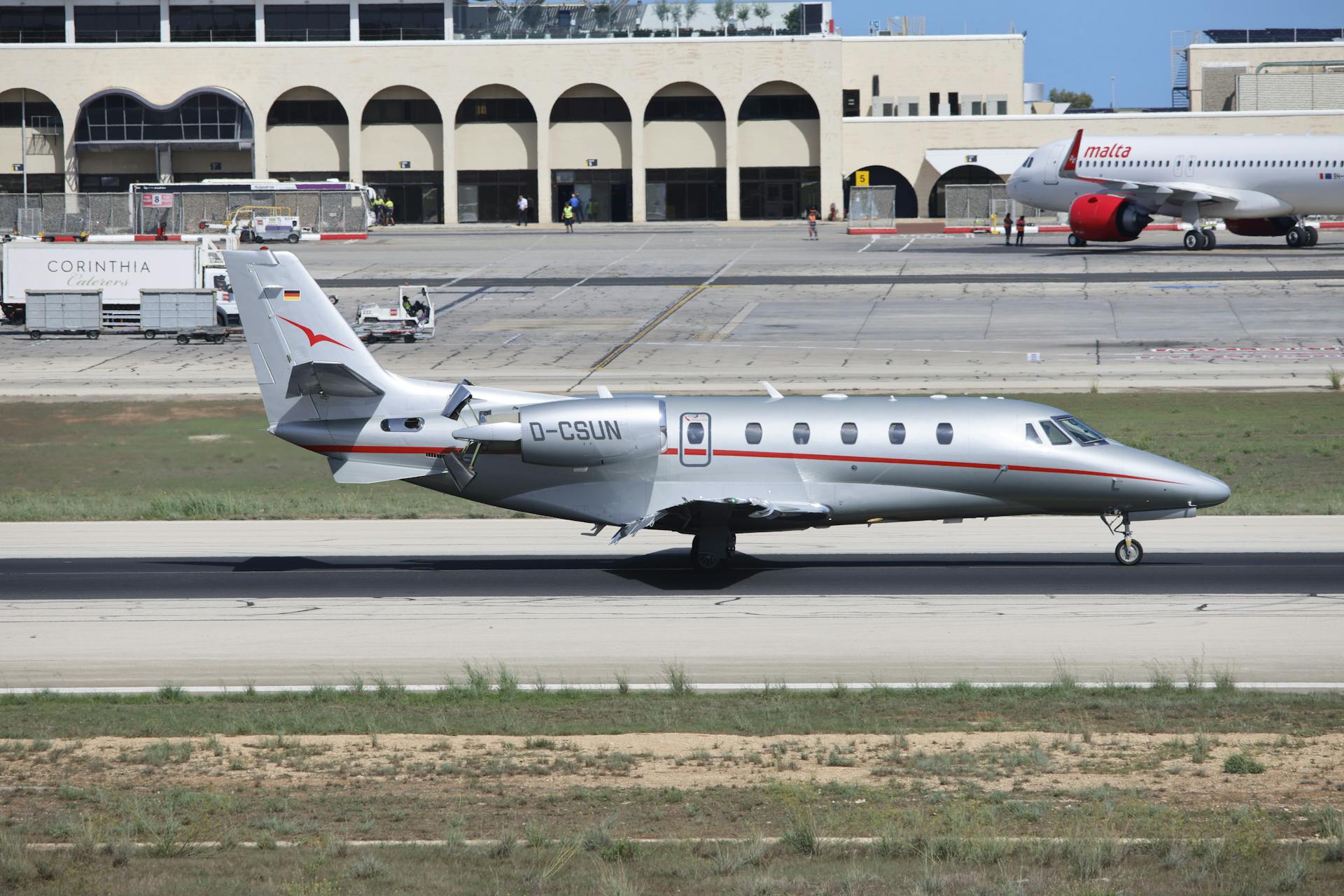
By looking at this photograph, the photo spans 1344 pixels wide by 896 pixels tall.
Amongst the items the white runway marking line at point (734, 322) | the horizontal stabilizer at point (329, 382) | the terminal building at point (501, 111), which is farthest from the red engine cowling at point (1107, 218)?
the horizontal stabilizer at point (329, 382)

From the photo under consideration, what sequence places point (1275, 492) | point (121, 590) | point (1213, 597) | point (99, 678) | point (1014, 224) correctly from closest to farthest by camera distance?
point (99, 678) → point (1213, 597) → point (121, 590) → point (1275, 492) → point (1014, 224)

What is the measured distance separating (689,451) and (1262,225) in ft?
231

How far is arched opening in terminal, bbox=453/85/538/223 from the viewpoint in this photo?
385ft

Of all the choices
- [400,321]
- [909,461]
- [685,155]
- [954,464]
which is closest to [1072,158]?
[400,321]

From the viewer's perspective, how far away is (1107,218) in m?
82.5

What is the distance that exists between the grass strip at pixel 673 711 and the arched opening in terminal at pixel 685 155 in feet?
331

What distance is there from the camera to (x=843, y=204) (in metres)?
118

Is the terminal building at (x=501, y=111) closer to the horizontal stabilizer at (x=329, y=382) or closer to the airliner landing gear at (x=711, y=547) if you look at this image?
the airliner landing gear at (x=711, y=547)

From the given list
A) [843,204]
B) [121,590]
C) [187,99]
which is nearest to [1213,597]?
[121,590]

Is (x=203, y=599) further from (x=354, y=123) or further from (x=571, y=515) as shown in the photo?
(x=354, y=123)

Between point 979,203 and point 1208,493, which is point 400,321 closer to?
point 1208,493

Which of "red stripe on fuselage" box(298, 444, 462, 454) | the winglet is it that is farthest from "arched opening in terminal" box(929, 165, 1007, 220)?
"red stripe on fuselage" box(298, 444, 462, 454)

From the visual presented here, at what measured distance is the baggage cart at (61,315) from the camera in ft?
207

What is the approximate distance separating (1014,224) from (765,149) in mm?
25499
